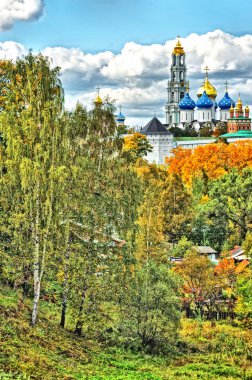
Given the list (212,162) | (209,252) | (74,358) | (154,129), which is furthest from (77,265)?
(154,129)

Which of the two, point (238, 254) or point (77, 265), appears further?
point (238, 254)

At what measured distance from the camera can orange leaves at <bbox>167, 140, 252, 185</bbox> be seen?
59.5m

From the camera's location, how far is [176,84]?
130 meters

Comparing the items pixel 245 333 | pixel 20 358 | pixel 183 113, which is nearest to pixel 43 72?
pixel 20 358

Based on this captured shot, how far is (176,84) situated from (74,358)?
117 m

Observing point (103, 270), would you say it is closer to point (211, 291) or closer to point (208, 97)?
point (211, 291)

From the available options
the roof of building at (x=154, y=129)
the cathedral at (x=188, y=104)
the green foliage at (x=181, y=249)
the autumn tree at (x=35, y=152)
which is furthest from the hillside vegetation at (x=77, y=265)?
the cathedral at (x=188, y=104)

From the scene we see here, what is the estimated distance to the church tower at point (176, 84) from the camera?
129 metres

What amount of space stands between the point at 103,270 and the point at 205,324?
27.0 feet

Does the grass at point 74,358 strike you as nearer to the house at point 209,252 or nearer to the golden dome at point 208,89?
the house at point 209,252

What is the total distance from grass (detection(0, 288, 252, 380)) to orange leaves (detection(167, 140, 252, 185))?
37.8 m

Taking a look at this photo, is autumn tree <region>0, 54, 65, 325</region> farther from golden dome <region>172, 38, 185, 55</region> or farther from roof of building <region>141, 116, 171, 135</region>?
golden dome <region>172, 38, 185, 55</region>

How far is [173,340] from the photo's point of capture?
789 inches

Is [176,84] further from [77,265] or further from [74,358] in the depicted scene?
[74,358]
